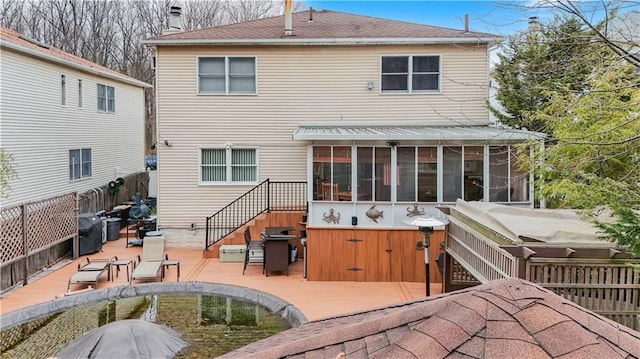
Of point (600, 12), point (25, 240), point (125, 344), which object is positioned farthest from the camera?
point (25, 240)

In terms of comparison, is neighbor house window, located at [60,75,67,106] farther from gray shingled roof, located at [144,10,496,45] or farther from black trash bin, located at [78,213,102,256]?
black trash bin, located at [78,213,102,256]

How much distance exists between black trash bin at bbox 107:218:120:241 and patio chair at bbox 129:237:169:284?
173 inches

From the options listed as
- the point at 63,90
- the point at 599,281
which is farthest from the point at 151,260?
the point at 599,281

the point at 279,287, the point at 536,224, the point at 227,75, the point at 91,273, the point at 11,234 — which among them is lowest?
the point at 279,287

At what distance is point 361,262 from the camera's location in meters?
11.1

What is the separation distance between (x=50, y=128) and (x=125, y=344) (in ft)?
43.6

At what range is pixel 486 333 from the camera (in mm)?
1493

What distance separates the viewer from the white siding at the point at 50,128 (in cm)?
1420

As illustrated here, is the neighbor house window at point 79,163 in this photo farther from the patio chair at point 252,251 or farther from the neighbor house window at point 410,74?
the neighbor house window at point 410,74

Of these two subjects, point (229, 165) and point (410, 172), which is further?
point (229, 165)

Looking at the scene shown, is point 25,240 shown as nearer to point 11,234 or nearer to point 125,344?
point 11,234

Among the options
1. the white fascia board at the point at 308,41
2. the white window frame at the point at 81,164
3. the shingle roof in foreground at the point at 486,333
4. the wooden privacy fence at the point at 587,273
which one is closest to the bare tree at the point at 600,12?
the wooden privacy fence at the point at 587,273

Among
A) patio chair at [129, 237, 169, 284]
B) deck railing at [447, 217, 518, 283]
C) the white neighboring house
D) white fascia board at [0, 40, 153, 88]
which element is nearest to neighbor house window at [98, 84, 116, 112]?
the white neighboring house

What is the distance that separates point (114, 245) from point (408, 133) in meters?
9.79
